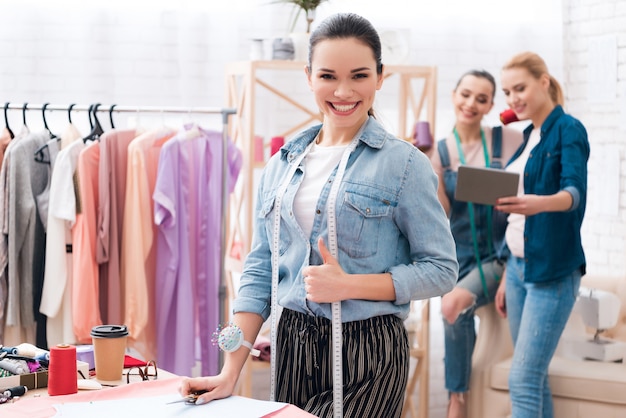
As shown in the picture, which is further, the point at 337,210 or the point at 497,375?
the point at 497,375

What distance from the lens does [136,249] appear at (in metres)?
3.54

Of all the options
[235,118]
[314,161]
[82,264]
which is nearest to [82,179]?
[82,264]

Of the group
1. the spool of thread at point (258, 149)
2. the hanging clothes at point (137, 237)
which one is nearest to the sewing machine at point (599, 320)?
the spool of thread at point (258, 149)

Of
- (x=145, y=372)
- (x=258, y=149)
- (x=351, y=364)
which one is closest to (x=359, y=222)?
(x=351, y=364)

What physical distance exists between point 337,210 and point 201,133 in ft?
Result: 6.03

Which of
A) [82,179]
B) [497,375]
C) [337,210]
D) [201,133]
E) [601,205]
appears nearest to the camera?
[337,210]

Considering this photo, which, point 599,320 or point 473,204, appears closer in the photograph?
point 599,320

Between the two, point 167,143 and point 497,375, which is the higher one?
point 167,143

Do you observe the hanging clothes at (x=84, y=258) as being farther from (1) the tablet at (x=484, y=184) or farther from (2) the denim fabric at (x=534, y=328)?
(2) the denim fabric at (x=534, y=328)

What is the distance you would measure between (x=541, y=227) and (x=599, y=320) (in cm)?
61

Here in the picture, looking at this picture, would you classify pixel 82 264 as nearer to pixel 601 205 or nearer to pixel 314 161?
pixel 314 161

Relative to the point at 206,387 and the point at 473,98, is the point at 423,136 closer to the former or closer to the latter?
the point at 473,98

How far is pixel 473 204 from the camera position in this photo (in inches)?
161

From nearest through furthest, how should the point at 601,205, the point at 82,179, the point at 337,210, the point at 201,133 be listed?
1. the point at 337,210
2. the point at 82,179
3. the point at 201,133
4. the point at 601,205
